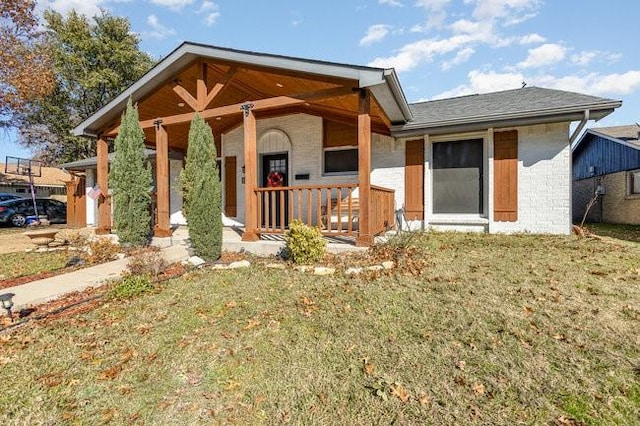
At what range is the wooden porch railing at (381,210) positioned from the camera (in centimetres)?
613

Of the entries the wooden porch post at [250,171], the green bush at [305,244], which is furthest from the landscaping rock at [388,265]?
the wooden porch post at [250,171]

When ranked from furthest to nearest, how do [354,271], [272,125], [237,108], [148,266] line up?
[272,125], [237,108], [148,266], [354,271]

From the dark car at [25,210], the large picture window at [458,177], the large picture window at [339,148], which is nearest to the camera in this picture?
the large picture window at [458,177]

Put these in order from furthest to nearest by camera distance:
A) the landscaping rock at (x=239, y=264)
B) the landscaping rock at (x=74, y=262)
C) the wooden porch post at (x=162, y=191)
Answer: the wooden porch post at (x=162, y=191), the landscaping rock at (x=74, y=262), the landscaping rock at (x=239, y=264)

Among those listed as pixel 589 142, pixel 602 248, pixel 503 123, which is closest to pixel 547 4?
pixel 503 123

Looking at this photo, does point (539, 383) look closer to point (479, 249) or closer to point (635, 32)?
point (479, 249)

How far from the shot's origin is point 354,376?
2.46 metres

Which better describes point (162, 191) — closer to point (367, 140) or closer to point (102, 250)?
point (102, 250)

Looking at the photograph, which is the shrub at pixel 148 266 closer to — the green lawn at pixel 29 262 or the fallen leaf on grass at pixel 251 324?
the green lawn at pixel 29 262

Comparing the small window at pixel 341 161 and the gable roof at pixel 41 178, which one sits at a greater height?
the gable roof at pixel 41 178

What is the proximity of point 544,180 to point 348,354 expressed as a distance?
663 cm

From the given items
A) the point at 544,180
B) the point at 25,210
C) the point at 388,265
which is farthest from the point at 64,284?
the point at 25,210

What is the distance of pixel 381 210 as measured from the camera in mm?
6922

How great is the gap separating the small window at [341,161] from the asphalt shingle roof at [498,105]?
1738mm
